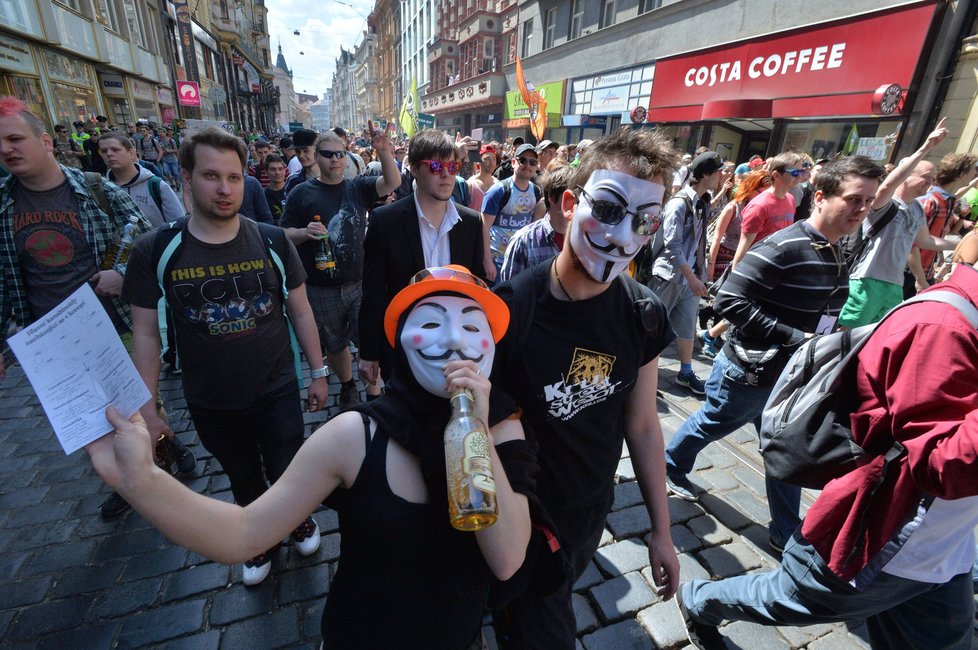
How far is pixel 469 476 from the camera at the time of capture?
0.91 metres

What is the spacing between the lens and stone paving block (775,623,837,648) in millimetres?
2203

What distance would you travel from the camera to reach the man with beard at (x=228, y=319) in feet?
6.87

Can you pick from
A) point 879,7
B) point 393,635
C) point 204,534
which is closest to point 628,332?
point 393,635

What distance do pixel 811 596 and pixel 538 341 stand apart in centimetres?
141

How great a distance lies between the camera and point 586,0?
19984 millimetres

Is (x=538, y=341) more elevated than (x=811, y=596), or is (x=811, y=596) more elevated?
(x=538, y=341)

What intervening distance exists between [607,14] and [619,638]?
2233 centimetres

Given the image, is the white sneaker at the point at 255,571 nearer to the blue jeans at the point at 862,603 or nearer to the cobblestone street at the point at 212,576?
the cobblestone street at the point at 212,576

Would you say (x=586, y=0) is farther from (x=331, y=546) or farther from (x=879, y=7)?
(x=331, y=546)

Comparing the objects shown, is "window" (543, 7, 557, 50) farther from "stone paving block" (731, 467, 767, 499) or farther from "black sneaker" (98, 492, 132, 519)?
"black sneaker" (98, 492, 132, 519)

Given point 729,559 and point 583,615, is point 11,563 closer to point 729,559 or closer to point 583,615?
point 583,615

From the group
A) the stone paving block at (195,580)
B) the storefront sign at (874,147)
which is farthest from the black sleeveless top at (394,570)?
the storefront sign at (874,147)

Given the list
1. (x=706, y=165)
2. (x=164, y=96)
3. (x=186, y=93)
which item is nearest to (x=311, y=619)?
(x=706, y=165)

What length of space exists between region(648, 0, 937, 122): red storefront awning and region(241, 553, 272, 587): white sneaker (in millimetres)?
12805
